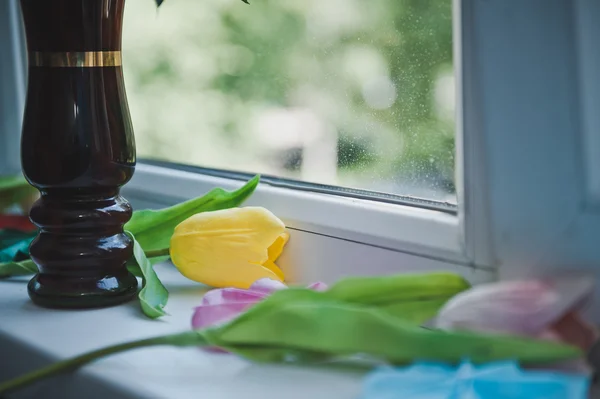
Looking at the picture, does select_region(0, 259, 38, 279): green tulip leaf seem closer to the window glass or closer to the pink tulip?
the window glass

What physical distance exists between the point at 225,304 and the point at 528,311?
0.23 metres

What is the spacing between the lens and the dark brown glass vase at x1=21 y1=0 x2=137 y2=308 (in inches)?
25.6

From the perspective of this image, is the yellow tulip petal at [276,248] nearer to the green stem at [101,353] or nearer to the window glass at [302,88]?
the window glass at [302,88]

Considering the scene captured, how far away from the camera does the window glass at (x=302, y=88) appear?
0.70 meters

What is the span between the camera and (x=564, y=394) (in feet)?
1.35

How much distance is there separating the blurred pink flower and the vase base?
0.38ft

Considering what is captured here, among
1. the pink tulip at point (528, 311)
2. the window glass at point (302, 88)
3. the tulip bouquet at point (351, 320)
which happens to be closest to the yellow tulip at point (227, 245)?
the tulip bouquet at point (351, 320)

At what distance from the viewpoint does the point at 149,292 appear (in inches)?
26.7

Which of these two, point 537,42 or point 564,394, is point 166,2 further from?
point 564,394

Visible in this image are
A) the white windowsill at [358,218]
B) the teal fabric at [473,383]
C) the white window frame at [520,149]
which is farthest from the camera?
the white windowsill at [358,218]

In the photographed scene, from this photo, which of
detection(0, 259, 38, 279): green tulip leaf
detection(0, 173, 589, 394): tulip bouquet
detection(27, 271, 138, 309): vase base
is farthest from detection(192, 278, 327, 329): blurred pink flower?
detection(0, 259, 38, 279): green tulip leaf

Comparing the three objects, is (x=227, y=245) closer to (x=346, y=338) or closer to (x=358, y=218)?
(x=358, y=218)

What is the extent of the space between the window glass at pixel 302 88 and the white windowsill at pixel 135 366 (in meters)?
0.22

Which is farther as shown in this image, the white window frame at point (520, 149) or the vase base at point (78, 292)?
the vase base at point (78, 292)
